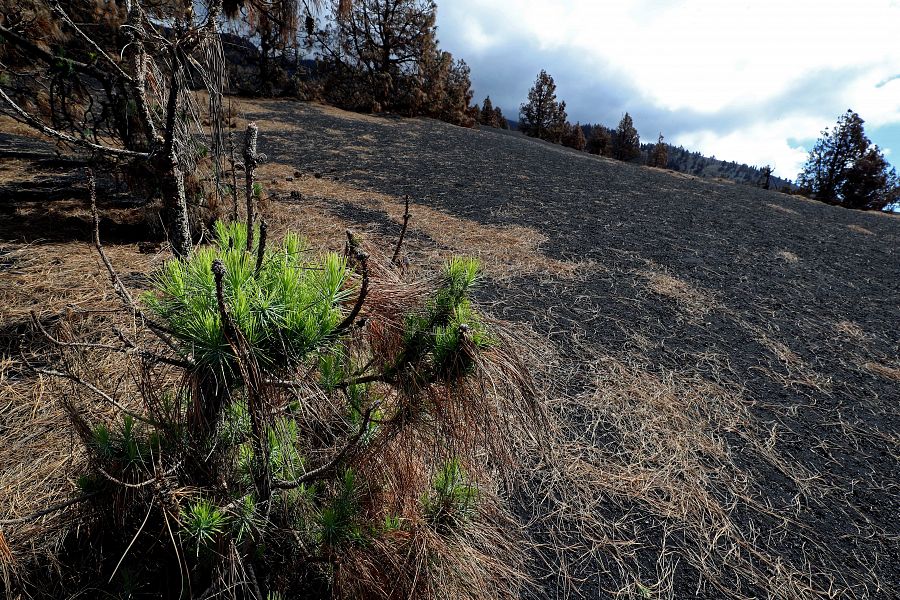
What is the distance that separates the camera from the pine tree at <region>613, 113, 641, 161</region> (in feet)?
128

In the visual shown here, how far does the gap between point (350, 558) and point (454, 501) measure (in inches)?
11.5

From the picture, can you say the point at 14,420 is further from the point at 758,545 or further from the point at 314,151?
the point at 314,151

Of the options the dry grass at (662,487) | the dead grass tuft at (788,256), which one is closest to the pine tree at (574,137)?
the dead grass tuft at (788,256)

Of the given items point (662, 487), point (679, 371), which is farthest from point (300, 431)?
point (679, 371)

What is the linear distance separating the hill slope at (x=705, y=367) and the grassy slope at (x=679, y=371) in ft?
0.04

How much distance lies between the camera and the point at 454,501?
113 cm

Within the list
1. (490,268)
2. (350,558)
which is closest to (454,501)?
(350,558)

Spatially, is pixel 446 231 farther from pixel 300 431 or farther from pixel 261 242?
pixel 261 242

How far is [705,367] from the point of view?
3.07 m

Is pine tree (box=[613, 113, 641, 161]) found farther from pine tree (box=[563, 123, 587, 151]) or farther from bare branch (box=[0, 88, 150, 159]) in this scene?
bare branch (box=[0, 88, 150, 159])

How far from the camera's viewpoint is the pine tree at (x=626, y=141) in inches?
1542

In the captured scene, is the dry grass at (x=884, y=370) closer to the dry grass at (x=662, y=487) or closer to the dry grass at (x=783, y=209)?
the dry grass at (x=662, y=487)

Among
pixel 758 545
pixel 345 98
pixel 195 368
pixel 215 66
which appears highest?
pixel 345 98

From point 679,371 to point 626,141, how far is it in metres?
43.1
